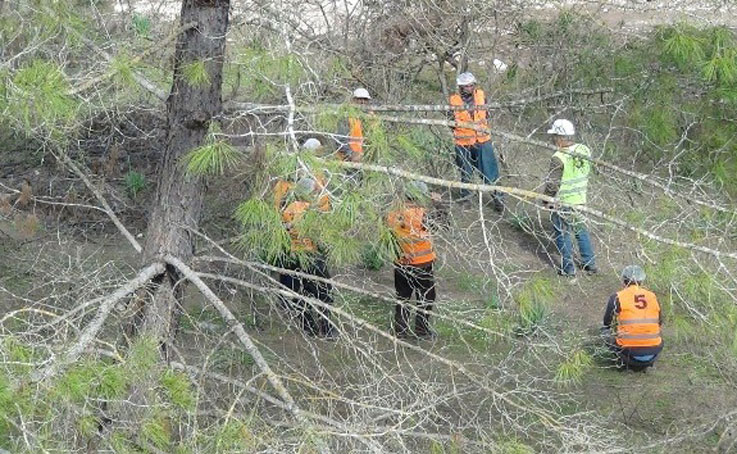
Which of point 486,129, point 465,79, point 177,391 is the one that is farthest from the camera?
point 465,79

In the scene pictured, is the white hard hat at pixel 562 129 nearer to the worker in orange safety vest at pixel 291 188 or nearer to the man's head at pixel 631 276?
the man's head at pixel 631 276

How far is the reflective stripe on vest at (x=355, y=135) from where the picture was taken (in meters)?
5.99

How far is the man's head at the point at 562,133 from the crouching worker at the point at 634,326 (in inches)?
Answer: 42.5

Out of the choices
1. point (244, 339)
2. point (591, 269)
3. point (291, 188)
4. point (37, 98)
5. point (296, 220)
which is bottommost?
point (591, 269)

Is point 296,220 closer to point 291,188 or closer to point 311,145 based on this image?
point 291,188

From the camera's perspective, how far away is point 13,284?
9.98 m

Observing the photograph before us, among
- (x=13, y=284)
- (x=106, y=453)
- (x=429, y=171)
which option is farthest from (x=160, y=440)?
(x=13, y=284)

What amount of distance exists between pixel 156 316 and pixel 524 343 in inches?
74.3

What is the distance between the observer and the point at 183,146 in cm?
655

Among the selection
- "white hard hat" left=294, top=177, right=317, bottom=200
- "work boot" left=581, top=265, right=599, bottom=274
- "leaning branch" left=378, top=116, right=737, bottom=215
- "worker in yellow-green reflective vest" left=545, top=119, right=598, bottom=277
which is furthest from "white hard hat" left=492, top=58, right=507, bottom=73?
"white hard hat" left=294, top=177, right=317, bottom=200

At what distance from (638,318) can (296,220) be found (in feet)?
12.8

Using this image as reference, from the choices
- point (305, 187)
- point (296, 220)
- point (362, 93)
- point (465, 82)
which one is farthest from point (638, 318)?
point (305, 187)

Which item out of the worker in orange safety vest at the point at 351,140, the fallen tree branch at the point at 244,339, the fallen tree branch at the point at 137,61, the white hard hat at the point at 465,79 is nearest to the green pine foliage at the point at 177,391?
the fallen tree branch at the point at 244,339

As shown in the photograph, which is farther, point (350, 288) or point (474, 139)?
point (474, 139)
